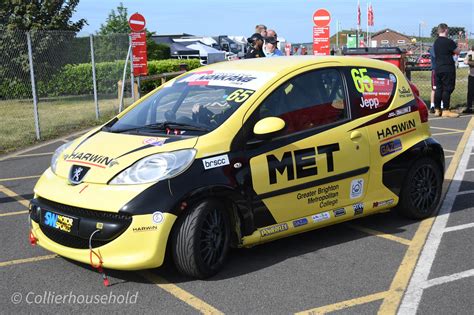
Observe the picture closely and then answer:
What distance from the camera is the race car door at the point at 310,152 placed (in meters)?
4.58

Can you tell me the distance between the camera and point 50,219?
14.3 feet

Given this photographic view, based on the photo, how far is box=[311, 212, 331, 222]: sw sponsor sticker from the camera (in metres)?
4.92

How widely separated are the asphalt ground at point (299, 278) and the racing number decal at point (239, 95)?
1299 millimetres

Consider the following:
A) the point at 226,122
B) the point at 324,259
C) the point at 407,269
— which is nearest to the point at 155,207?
the point at 226,122

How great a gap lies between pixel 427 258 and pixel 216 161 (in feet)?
6.41

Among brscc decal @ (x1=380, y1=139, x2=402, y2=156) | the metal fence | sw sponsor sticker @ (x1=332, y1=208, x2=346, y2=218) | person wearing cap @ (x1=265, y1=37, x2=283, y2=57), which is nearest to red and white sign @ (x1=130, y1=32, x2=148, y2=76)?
the metal fence

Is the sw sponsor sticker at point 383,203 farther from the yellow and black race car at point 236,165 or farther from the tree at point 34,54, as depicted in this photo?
the tree at point 34,54

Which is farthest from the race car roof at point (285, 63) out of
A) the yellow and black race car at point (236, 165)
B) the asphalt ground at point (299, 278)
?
the asphalt ground at point (299, 278)

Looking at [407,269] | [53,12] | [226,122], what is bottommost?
[407,269]

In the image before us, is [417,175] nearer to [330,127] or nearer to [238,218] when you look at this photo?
[330,127]

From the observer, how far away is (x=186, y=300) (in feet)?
13.1

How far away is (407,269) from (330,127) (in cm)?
133

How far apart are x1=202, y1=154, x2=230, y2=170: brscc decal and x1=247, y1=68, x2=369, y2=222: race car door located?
22 cm

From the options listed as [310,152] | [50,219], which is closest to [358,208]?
[310,152]
